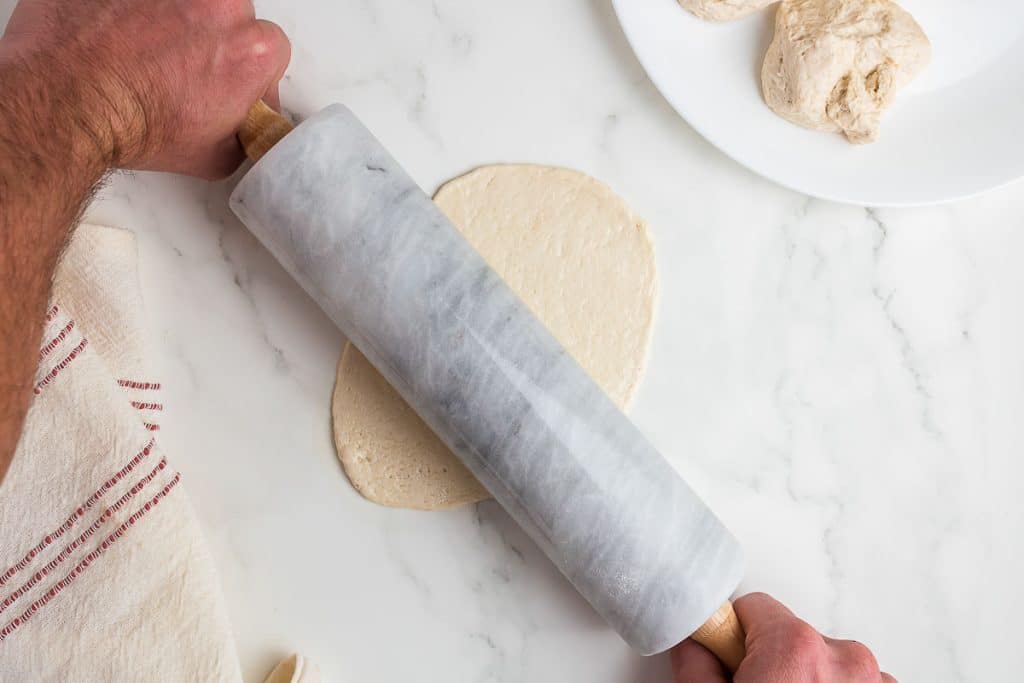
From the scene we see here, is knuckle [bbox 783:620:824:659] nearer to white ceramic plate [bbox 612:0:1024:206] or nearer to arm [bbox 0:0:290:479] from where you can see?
white ceramic plate [bbox 612:0:1024:206]

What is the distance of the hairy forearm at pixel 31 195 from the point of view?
0.93 m

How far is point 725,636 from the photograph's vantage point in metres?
1.13

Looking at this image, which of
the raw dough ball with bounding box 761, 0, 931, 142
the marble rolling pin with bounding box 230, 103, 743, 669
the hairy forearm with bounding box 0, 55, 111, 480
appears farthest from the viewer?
the raw dough ball with bounding box 761, 0, 931, 142

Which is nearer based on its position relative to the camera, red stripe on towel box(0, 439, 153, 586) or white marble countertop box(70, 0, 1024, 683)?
red stripe on towel box(0, 439, 153, 586)

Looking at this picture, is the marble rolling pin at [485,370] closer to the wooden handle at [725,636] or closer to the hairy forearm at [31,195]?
the wooden handle at [725,636]

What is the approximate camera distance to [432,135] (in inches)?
50.4

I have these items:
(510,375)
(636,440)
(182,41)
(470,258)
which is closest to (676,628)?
(636,440)

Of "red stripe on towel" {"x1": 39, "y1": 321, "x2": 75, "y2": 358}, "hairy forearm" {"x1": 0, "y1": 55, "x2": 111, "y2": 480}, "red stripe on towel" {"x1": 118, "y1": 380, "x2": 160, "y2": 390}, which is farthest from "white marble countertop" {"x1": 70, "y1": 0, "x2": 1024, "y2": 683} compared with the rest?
"hairy forearm" {"x1": 0, "y1": 55, "x2": 111, "y2": 480}

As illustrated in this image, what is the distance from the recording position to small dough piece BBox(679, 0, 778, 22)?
1.18 metres

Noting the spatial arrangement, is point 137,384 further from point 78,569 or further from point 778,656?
point 778,656

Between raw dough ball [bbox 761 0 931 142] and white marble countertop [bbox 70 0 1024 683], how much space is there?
139 mm

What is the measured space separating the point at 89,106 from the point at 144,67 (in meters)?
0.08

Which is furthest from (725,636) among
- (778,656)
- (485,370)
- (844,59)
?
(844,59)

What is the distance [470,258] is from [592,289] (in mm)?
224
